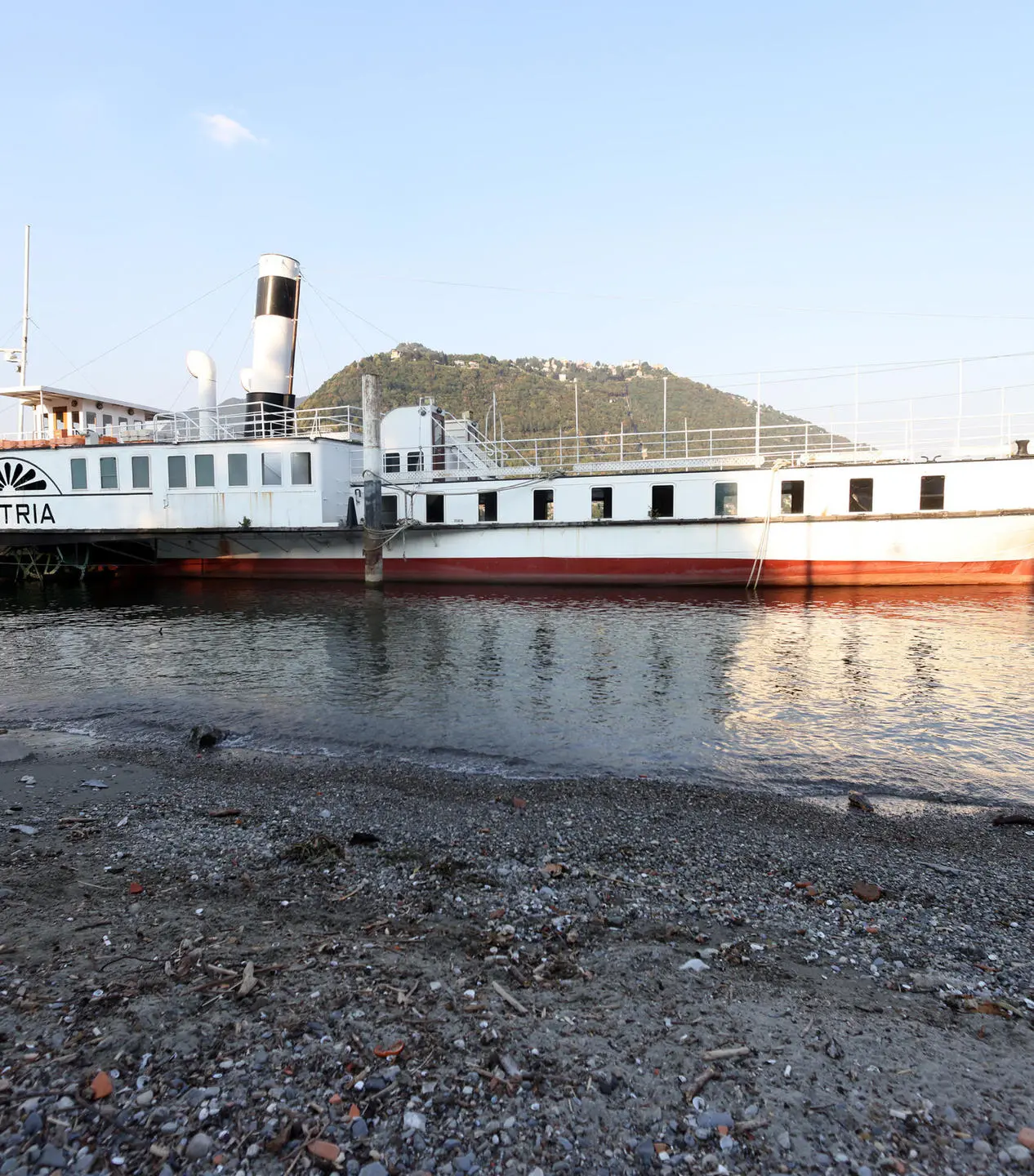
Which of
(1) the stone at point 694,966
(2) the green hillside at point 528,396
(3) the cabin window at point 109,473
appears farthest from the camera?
(2) the green hillside at point 528,396

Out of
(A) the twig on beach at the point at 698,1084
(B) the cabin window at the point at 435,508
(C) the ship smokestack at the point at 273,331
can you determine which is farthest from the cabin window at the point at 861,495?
(A) the twig on beach at the point at 698,1084

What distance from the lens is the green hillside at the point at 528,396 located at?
92375 millimetres

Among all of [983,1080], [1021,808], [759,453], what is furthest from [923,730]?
[759,453]

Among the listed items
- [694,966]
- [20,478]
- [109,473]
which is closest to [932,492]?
[694,966]

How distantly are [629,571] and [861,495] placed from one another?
7870 millimetres

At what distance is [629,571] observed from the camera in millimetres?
25891

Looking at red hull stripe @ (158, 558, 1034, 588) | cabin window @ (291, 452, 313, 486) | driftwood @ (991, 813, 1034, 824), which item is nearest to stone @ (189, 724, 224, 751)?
driftwood @ (991, 813, 1034, 824)

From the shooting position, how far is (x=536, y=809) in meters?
7.02

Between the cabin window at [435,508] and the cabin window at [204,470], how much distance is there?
25.7ft

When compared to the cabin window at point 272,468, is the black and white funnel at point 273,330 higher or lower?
higher

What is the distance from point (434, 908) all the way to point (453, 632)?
13237 mm

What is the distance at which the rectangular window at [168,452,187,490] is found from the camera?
1073 inches

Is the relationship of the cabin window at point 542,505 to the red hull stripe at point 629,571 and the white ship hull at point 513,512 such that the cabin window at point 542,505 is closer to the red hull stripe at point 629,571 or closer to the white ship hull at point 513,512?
the white ship hull at point 513,512

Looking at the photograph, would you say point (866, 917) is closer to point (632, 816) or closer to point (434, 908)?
point (632, 816)
